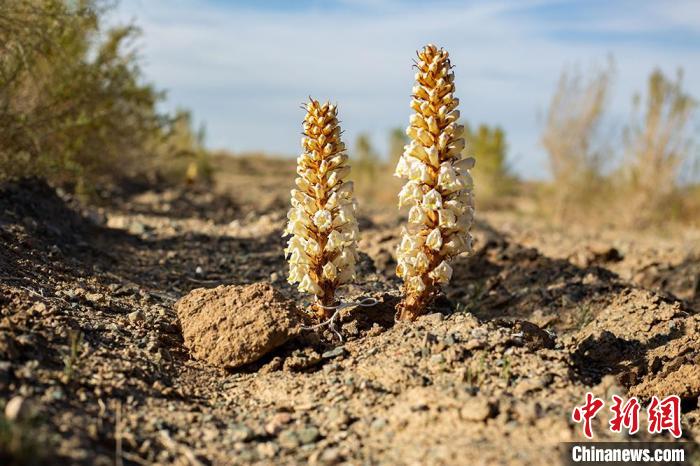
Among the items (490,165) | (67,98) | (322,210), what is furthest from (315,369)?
(490,165)

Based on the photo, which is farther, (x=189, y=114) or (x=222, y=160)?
(x=222, y=160)

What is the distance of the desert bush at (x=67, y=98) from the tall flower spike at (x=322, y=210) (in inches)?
175

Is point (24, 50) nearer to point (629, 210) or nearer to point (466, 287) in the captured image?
point (466, 287)

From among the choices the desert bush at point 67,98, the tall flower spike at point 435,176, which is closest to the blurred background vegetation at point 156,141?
the desert bush at point 67,98

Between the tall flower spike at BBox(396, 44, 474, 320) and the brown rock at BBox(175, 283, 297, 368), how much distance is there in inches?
32.8

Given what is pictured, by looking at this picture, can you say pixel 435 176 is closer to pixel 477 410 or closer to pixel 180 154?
pixel 477 410

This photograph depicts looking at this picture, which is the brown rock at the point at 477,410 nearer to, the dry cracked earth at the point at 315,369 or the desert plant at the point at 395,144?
the dry cracked earth at the point at 315,369

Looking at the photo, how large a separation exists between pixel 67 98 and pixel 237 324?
6334mm

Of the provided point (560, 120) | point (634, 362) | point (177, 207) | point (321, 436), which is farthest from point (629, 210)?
point (321, 436)

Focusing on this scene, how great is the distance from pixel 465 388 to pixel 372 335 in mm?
1120

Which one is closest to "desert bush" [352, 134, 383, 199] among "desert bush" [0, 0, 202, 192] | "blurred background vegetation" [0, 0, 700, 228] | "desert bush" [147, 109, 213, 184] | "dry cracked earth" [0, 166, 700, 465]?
"blurred background vegetation" [0, 0, 700, 228]

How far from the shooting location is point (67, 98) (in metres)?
9.77

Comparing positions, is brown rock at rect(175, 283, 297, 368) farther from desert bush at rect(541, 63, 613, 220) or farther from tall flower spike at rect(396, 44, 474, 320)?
desert bush at rect(541, 63, 613, 220)

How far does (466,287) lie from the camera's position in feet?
24.5
